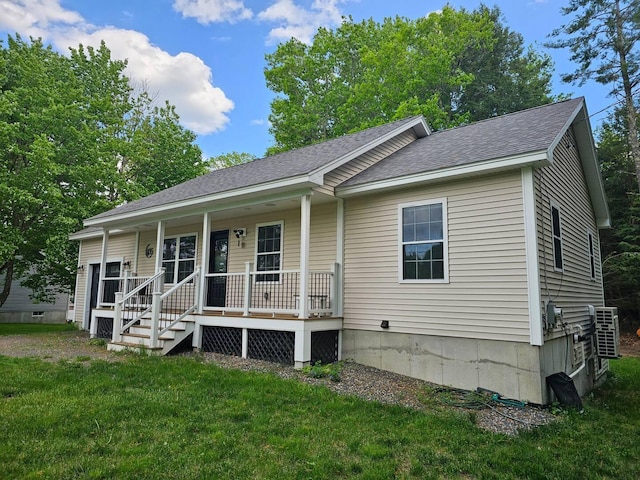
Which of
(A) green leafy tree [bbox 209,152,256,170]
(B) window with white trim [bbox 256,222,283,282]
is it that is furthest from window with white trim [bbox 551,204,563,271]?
(A) green leafy tree [bbox 209,152,256,170]

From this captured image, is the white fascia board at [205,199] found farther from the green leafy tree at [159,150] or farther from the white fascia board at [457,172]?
the green leafy tree at [159,150]

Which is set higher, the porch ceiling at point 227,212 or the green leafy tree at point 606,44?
the green leafy tree at point 606,44

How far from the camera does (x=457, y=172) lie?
6523 mm

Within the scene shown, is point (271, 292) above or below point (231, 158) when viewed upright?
below

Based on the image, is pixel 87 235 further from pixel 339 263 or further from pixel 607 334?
pixel 607 334

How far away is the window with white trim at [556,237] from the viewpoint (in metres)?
6.90

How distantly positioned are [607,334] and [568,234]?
240cm

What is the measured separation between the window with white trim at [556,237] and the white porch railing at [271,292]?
3.80 metres

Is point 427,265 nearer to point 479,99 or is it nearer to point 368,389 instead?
point 368,389

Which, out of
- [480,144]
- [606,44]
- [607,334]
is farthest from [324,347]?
[606,44]

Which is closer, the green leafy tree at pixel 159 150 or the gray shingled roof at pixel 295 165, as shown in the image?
the gray shingled roof at pixel 295 165

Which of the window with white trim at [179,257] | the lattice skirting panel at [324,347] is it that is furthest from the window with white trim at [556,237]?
the window with white trim at [179,257]

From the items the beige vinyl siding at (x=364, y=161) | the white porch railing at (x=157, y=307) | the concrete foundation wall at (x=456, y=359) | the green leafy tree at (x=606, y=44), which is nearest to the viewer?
the concrete foundation wall at (x=456, y=359)

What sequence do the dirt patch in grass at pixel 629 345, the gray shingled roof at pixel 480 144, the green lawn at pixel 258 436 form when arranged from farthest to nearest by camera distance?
the dirt patch in grass at pixel 629 345, the gray shingled roof at pixel 480 144, the green lawn at pixel 258 436
